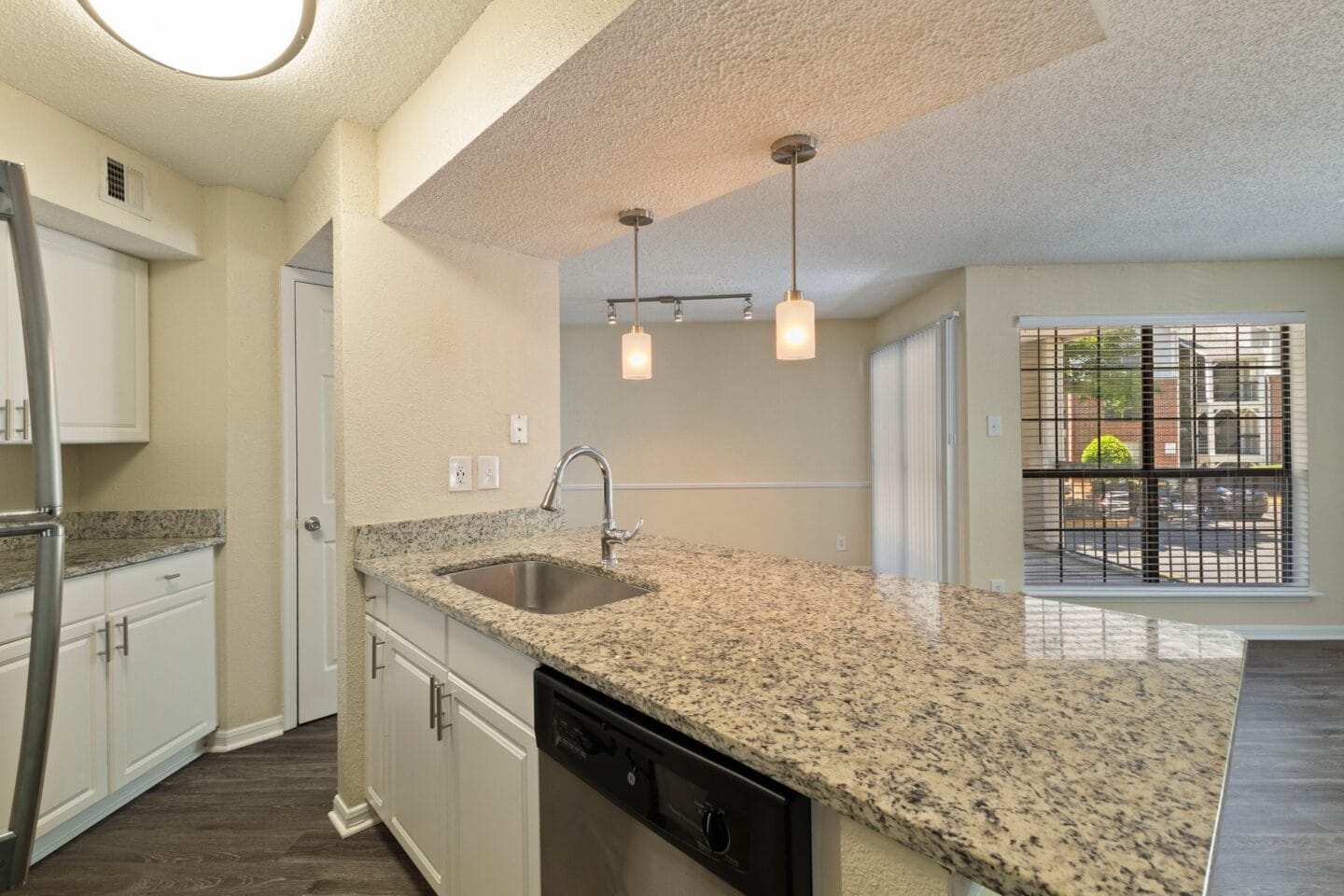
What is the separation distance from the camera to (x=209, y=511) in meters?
2.38

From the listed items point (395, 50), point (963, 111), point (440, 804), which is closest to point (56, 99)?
point (395, 50)

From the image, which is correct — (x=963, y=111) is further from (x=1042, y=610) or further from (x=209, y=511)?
(x=209, y=511)

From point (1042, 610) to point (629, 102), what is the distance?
1.47 m

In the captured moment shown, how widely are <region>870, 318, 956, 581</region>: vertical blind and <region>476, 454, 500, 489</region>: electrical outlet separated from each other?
3.01 metres

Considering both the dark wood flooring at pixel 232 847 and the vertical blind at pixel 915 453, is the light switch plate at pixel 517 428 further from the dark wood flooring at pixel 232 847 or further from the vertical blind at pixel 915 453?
the vertical blind at pixel 915 453

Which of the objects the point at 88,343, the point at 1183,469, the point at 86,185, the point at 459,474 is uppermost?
the point at 86,185

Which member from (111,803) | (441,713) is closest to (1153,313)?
(441,713)

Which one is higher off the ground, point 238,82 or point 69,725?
point 238,82

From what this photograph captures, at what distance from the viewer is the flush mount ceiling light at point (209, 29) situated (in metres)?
1.16

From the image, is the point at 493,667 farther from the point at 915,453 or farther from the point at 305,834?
the point at 915,453

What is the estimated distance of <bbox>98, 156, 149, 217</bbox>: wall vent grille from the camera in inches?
79.7

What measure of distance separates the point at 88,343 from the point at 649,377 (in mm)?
2042

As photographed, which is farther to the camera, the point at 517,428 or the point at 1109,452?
the point at 1109,452

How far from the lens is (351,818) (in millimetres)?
1912
